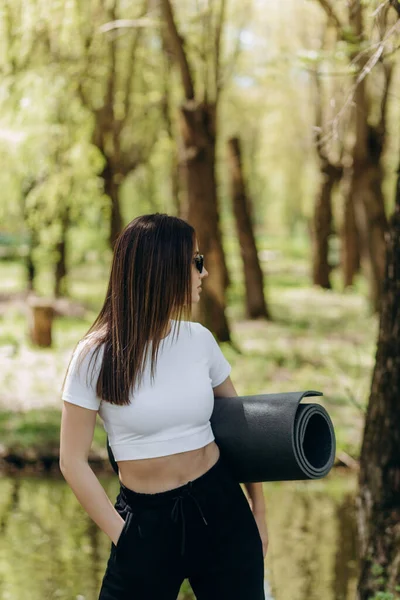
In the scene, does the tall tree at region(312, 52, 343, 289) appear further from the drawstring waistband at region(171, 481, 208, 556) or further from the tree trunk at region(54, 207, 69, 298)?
the drawstring waistband at region(171, 481, 208, 556)

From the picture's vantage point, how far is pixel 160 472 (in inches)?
107

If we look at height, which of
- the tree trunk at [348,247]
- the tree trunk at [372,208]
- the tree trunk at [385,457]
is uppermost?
the tree trunk at [385,457]

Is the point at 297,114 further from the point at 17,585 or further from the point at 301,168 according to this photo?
the point at 17,585

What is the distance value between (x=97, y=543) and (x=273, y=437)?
16.4 feet

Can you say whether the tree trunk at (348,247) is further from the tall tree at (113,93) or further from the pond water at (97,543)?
the pond water at (97,543)

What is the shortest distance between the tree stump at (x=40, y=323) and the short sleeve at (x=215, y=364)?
1309 cm

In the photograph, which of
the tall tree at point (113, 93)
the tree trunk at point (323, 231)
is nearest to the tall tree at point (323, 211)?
the tree trunk at point (323, 231)

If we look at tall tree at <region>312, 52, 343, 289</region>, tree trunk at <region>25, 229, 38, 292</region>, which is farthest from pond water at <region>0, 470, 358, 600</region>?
tall tree at <region>312, 52, 343, 289</region>

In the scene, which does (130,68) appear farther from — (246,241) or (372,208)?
(372,208)

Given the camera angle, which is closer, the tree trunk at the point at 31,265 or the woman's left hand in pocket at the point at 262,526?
the woman's left hand in pocket at the point at 262,526

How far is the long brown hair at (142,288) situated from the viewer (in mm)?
2723

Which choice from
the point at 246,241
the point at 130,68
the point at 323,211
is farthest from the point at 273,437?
the point at 323,211

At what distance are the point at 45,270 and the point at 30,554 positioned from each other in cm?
1799

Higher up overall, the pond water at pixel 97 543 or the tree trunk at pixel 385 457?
the tree trunk at pixel 385 457
